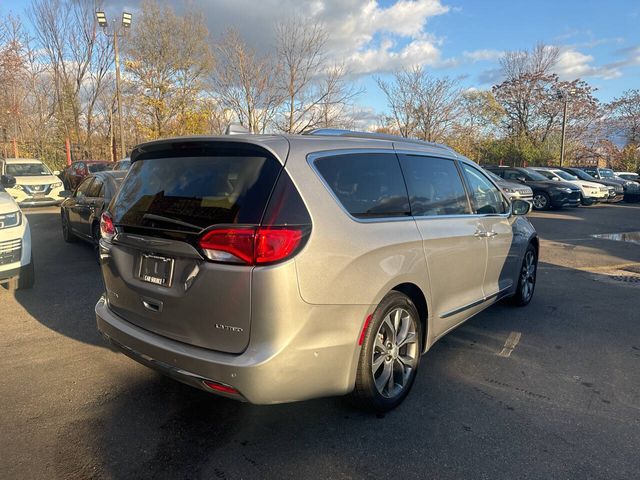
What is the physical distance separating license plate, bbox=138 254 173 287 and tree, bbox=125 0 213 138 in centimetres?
2336

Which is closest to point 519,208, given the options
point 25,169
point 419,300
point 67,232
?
point 419,300

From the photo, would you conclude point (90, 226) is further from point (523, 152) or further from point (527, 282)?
point (523, 152)

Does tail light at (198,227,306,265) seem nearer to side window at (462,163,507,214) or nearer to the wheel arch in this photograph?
the wheel arch

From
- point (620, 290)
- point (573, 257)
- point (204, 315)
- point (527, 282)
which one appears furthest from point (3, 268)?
point (573, 257)

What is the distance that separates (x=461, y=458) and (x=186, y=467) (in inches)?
60.6

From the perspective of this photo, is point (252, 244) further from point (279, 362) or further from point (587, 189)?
point (587, 189)

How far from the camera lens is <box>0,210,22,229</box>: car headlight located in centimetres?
516

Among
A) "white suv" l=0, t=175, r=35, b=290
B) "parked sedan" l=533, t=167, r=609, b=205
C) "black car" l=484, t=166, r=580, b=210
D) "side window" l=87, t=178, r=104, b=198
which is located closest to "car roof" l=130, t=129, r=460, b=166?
"white suv" l=0, t=175, r=35, b=290

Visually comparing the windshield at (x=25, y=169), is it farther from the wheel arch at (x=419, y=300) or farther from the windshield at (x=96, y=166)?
the wheel arch at (x=419, y=300)

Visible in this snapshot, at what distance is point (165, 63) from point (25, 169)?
38.0 feet

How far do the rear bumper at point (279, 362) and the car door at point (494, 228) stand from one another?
78.6 inches

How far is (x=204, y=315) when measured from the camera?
240cm

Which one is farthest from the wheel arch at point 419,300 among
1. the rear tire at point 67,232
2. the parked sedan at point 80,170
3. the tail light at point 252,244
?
the parked sedan at point 80,170

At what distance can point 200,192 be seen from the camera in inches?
101
